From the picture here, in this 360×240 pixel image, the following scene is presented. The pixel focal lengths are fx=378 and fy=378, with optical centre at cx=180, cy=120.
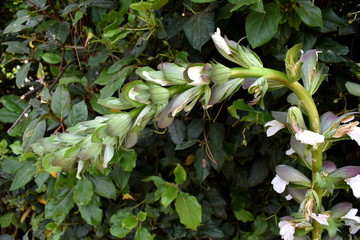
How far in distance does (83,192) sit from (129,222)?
6.7 inches

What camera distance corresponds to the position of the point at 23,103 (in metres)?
1.27

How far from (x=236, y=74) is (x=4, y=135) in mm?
1338

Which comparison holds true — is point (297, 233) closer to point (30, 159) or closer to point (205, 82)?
point (205, 82)

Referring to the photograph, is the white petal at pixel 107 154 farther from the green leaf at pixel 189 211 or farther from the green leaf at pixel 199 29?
the green leaf at pixel 189 211

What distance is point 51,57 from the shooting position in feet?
3.96

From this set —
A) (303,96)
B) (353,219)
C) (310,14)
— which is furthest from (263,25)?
(353,219)

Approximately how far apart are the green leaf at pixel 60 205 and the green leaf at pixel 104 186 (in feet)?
0.26

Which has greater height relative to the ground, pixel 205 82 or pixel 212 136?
pixel 205 82

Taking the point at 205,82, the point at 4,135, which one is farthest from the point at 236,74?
the point at 4,135

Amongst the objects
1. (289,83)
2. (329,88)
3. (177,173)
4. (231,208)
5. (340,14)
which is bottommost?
(231,208)

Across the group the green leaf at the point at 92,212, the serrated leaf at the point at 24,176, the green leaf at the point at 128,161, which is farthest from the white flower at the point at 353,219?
the serrated leaf at the point at 24,176

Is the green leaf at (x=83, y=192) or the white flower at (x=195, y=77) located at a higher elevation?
the white flower at (x=195, y=77)

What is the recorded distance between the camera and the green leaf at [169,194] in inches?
40.5

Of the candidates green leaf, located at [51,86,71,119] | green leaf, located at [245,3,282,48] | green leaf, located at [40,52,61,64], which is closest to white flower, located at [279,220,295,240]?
green leaf, located at [245,3,282,48]
